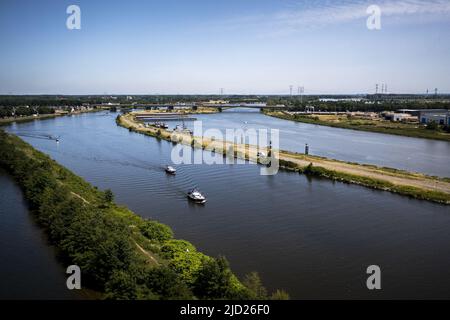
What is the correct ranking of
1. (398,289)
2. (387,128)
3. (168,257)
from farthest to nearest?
(387,128), (168,257), (398,289)

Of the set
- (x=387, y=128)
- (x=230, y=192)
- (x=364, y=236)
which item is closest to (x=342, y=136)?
(x=387, y=128)

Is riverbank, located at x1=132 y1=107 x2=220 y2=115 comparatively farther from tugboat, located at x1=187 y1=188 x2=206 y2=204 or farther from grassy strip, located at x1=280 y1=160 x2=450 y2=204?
tugboat, located at x1=187 y1=188 x2=206 y2=204

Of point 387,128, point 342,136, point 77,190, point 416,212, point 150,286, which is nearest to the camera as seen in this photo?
point 150,286

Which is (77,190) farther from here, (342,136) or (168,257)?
(342,136)

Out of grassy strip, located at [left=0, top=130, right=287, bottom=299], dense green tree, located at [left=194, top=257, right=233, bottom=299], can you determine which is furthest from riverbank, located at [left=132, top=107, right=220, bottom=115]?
dense green tree, located at [left=194, top=257, right=233, bottom=299]

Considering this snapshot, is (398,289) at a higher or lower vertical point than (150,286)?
lower

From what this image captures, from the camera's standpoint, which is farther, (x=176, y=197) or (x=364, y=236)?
(x=176, y=197)

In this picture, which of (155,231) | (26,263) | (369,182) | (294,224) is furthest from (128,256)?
(369,182)
